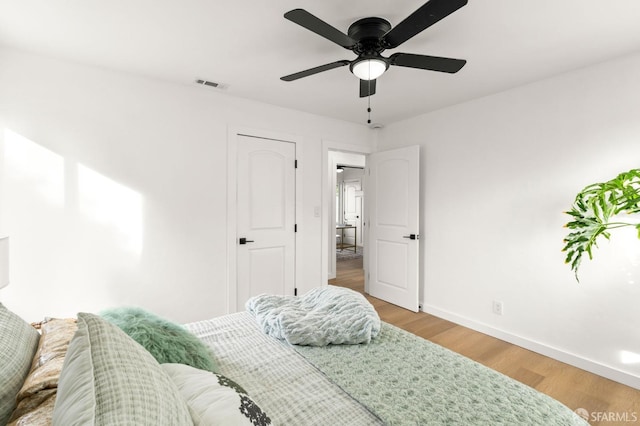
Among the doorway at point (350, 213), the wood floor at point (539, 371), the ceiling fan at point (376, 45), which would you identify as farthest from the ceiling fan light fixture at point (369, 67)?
the doorway at point (350, 213)

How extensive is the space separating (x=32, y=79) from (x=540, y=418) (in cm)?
353

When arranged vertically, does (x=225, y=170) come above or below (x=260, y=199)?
above

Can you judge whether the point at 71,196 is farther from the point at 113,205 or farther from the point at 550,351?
the point at 550,351

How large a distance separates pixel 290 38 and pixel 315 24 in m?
0.66

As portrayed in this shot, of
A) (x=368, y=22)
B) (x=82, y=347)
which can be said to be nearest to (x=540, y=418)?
(x=82, y=347)

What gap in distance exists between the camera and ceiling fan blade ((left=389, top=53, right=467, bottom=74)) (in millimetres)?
1665

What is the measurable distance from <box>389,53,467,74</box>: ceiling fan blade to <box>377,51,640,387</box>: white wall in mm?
1488

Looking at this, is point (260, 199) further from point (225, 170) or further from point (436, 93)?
point (436, 93)

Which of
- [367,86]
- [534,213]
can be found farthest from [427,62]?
[534,213]

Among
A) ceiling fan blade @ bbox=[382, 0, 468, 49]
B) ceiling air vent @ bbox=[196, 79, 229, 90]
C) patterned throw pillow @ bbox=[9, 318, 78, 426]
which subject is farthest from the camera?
ceiling air vent @ bbox=[196, 79, 229, 90]

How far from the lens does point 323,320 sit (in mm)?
1561

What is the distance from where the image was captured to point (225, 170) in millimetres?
2994

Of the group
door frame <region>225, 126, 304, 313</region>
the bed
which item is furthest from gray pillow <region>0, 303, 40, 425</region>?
door frame <region>225, 126, 304, 313</region>

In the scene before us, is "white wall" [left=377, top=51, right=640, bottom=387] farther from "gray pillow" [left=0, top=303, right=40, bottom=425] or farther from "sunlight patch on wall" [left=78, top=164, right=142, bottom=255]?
"gray pillow" [left=0, top=303, right=40, bottom=425]
